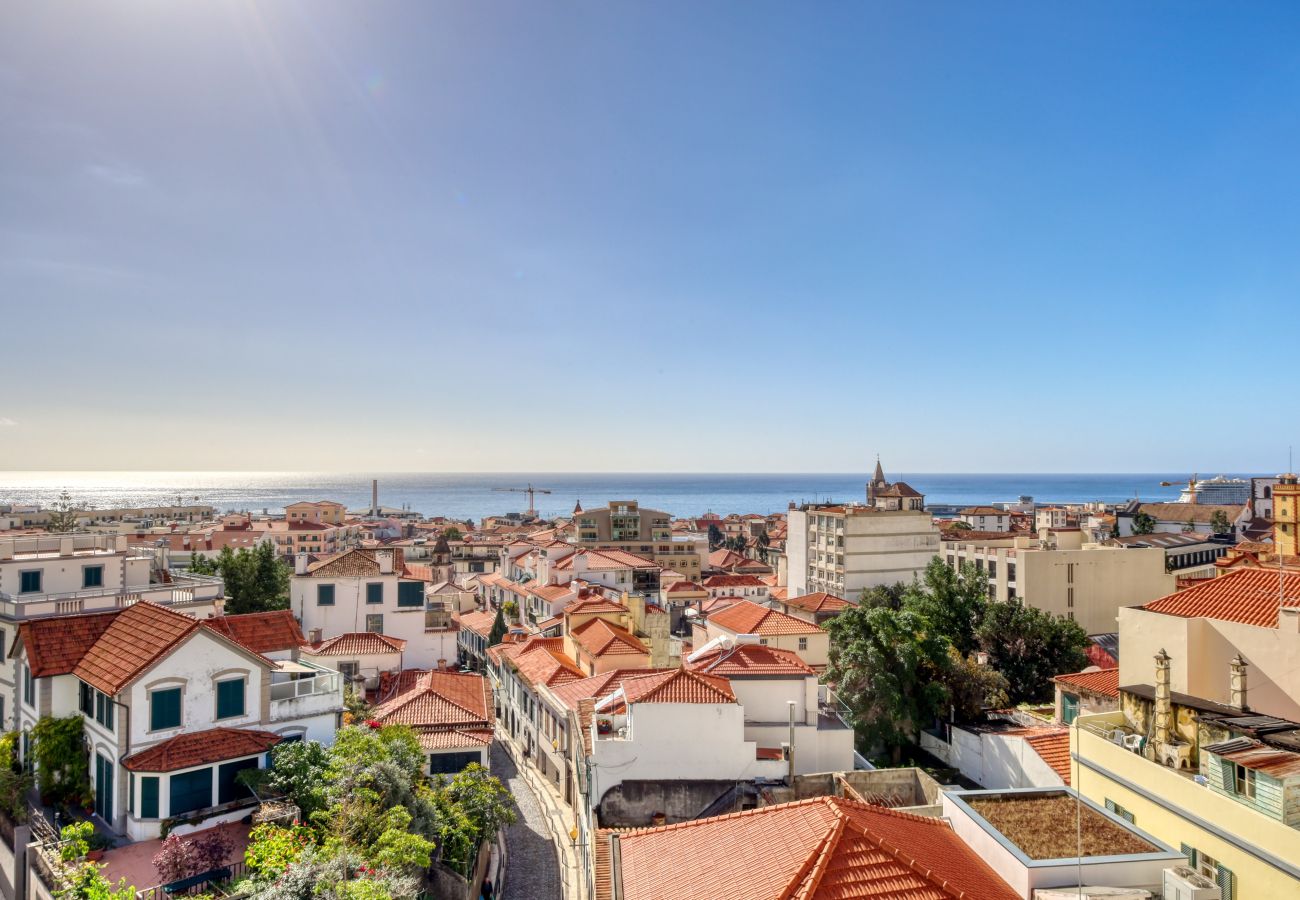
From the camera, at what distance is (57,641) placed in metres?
19.8

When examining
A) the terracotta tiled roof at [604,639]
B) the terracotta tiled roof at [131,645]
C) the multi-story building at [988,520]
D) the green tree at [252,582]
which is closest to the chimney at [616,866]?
the terracotta tiled roof at [131,645]

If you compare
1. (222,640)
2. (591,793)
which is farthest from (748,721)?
(222,640)

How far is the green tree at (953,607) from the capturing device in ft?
128

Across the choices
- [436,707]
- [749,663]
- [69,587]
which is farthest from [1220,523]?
[69,587]

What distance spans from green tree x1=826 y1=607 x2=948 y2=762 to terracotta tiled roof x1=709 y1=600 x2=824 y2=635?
494 cm

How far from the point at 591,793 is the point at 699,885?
8044 millimetres

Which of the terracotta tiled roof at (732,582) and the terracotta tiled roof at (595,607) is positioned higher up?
the terracotta tiled roof at (595,607)

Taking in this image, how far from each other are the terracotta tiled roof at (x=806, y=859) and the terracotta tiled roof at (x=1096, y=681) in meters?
16.9

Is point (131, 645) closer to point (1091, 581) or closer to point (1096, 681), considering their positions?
point (1096, 681)

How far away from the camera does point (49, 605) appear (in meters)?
21.7

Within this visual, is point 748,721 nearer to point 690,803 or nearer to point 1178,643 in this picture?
point 690,803

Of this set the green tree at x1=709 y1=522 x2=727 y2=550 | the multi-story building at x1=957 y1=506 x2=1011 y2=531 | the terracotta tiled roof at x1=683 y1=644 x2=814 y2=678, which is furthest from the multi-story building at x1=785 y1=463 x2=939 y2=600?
the multi-story building at x1=957 y1=506 x2=1011 y2=531

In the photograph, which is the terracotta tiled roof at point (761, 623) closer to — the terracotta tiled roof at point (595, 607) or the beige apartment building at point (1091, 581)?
the terracotta tiled roof at point (595, 607)

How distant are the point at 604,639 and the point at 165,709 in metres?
17.9
